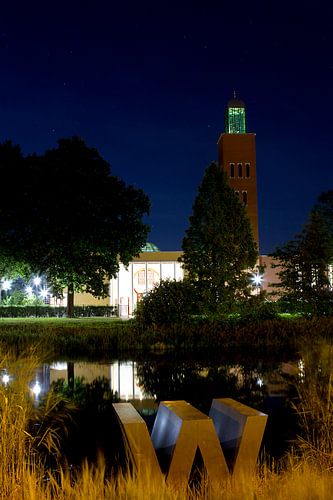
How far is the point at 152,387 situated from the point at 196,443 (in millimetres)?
5154

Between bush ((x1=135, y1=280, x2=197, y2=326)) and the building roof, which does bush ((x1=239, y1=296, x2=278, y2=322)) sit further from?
the building roof

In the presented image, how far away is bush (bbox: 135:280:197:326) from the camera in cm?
1875

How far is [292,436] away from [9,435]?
3399mm

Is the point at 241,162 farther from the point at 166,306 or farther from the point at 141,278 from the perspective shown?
the point at 166,306

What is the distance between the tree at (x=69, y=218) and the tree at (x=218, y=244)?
5833 millimetres

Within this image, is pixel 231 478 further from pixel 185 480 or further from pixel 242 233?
pixel 242 233

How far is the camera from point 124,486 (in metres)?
3.87

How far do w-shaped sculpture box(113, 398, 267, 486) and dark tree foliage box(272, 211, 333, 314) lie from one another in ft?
65.5

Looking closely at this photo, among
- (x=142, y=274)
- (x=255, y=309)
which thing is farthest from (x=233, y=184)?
(x=255, y=309)

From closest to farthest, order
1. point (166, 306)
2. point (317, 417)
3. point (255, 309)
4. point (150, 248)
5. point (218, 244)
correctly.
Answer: point (317, 417)
point (166, 306)
point (255, 309)
point (218, 244)
point (150, 248)

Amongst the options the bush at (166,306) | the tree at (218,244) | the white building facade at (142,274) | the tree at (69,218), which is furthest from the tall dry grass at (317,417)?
the white building facade at (142,274)

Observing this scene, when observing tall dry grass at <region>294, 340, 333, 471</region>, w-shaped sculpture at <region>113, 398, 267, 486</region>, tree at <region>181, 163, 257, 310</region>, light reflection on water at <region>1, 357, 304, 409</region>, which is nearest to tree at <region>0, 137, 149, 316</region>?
tree at <region>181, 163, 257, 310</region>

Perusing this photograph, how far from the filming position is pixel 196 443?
16.3 feet

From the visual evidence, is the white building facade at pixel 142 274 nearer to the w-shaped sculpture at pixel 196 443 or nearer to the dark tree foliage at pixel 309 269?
the dark tree foliage at pixel 309 269
